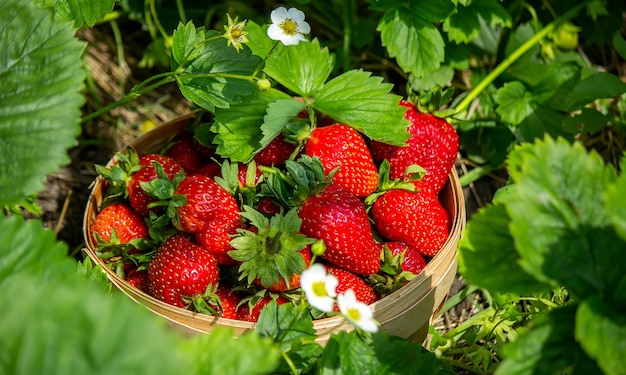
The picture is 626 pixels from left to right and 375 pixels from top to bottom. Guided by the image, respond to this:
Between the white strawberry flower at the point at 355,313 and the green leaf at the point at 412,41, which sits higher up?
the green leaf at the point at 412,41

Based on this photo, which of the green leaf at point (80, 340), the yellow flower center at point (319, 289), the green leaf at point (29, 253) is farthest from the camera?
the yellow flower center at point (319, 289)

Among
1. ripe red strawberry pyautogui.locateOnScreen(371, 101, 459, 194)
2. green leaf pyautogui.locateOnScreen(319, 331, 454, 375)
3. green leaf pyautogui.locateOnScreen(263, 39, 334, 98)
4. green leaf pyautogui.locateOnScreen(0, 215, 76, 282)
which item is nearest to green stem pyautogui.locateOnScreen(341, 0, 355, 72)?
green leaf pyautogui.locateOnScreen(263, 39, 334, 98)

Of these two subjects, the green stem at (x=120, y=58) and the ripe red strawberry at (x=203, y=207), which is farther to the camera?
the green stem at (x=120, y=58)

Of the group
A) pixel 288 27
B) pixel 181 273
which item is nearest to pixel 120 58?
pixel 288 27

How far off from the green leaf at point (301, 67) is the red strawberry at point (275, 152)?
11cm

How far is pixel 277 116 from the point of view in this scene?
1.34 m

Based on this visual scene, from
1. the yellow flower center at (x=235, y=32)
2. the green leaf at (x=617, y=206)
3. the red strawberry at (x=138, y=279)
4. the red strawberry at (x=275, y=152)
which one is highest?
the yellow flower center at (x=235, y=32)

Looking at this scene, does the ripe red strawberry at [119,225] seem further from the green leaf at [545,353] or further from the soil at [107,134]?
the green leaf at [545,353]

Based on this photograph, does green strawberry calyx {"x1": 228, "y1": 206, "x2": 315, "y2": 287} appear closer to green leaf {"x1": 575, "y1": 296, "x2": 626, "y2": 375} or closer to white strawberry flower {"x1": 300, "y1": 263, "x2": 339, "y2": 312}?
white strawberry flower {"x1": 300, "y1": 263, "x2": 339, "y2": 312}

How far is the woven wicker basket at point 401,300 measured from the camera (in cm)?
120

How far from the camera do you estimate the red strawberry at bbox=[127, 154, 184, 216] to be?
1341 millimetres

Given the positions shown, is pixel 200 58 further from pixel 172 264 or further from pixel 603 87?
pixel 603 87

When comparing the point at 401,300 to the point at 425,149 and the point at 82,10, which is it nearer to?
the point at 425,149

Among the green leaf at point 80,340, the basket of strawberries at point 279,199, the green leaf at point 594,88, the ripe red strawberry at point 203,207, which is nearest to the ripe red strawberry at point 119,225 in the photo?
the basket of strawberries at point 279,199
